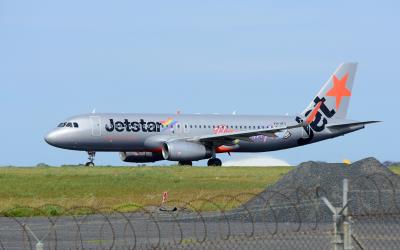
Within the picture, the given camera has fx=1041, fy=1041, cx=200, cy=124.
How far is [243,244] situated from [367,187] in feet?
30.3

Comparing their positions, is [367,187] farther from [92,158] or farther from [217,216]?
[92,158]

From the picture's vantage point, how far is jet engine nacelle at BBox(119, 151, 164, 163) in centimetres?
6469

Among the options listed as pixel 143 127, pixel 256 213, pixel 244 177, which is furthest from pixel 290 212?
pixel 143 127

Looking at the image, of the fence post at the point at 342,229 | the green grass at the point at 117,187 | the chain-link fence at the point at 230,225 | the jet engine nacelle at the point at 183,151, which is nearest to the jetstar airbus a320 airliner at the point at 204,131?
the jet engine nacelle at the point at 183,151

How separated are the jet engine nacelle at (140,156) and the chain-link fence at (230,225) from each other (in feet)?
104

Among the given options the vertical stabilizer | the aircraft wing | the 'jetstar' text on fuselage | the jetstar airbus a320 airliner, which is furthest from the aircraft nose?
the vertical stabilizer

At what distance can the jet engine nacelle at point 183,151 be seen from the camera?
60.9 m

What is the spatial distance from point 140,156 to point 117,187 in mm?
24041

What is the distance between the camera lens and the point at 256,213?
26.1 m

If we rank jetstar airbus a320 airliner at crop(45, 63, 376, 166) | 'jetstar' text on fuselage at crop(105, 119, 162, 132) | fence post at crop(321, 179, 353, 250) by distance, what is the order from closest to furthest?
1. fence post at crop(321, 179, 353, 250)
2. jetstar airbus a320 airliner at crop(45, 63, 376, 166)
3. 'jetstar' text on fuselage at crop(105, 119, 162, 132)

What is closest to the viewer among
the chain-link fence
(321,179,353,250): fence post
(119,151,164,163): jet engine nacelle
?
(321,179,353,250): fence post

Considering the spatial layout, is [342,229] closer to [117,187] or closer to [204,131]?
[117,187]

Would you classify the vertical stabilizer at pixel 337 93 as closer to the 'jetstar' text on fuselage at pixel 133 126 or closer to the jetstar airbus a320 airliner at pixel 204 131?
the jetstar airbus a320 airliner at pixel 204 131

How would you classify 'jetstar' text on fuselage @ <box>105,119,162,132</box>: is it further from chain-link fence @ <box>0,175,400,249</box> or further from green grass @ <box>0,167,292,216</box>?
chain-link fence @ <box>0,175,400,249</box>
